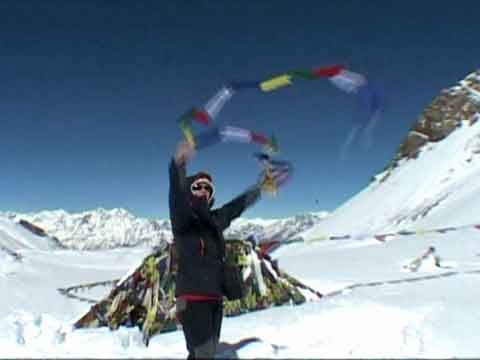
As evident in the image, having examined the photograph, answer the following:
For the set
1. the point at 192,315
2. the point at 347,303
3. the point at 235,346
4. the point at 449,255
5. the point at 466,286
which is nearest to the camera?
Result: the point at 192,315

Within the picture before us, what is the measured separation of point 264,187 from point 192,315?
1.89 m

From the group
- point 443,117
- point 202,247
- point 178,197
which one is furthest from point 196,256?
point 443,117

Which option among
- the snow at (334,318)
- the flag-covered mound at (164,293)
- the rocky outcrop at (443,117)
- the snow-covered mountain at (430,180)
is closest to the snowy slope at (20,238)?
the snow-covered mountain at (430,180)

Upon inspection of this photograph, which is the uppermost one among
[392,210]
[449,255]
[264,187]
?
[392,210]

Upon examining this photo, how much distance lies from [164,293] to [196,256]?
427 centimetres

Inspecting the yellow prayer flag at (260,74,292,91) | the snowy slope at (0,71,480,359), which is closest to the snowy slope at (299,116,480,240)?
the snowy slope at (0,71,480,359)

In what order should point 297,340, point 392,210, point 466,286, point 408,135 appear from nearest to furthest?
point 297,340
point 466,286
point 392,210
point 408,135

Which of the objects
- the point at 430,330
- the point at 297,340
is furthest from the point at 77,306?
the point at 430,330

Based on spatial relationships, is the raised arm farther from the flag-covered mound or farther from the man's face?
the flag-covered mound

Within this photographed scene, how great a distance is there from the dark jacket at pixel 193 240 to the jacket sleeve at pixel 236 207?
173 mm

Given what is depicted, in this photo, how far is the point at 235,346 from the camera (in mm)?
6477

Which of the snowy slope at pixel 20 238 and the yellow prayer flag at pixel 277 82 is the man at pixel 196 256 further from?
the snowy slope at pixel 20 238

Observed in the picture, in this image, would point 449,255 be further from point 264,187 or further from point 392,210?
point 392,210

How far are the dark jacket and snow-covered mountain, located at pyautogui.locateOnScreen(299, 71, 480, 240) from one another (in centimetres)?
3341
